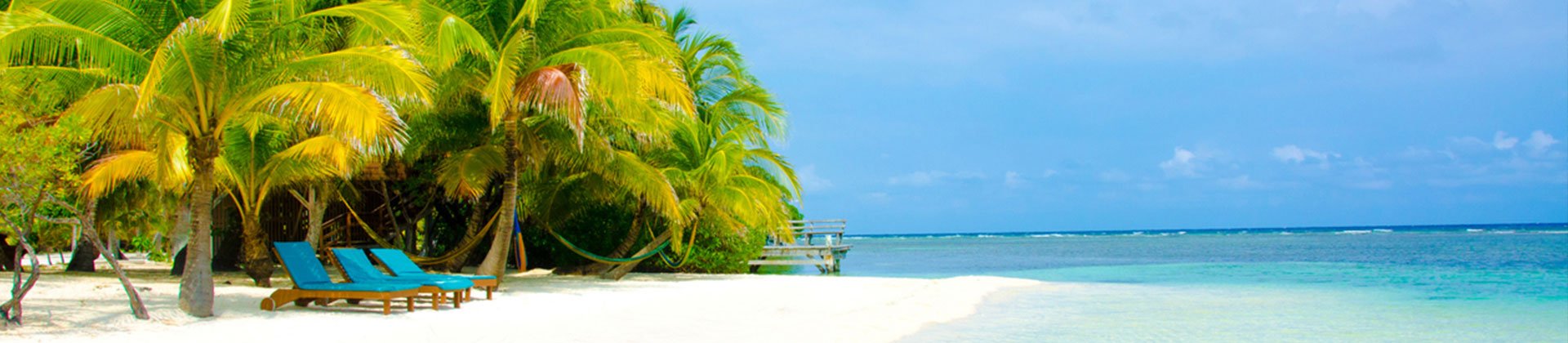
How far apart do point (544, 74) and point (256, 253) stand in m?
3.50

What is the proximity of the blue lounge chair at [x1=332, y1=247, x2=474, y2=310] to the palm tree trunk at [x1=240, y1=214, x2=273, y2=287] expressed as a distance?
2475 mm

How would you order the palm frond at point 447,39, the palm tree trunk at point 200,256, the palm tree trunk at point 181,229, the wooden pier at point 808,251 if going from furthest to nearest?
the wooden pier at point 808,251 → the palm tree trunk at point 181,229 → the palm frond at point 447,39 → the palm tree trunk at point 200,256

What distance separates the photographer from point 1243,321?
1090 cm

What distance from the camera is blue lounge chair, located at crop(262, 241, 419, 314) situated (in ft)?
26.0

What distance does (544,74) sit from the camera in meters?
10.5

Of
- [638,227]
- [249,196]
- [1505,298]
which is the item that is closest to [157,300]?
[249,196]

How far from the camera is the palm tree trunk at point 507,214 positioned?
11.5m

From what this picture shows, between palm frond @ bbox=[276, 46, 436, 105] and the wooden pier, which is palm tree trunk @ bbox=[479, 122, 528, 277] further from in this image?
the wooden pier

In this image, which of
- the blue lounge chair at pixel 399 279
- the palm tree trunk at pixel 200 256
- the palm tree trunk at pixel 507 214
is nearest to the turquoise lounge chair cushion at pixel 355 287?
the blue lounge chair at pixel 399 279

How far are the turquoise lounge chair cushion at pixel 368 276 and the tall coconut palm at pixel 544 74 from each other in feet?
6.30

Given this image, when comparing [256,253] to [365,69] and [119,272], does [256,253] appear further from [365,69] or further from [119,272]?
[119,272]

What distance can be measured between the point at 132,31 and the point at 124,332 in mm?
2174

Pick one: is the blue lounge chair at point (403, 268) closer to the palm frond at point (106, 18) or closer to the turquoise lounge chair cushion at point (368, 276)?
the turquoise lounge chair cushion at point (368, 276)

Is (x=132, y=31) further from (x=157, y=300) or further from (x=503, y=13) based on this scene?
(x=503, y=13)
